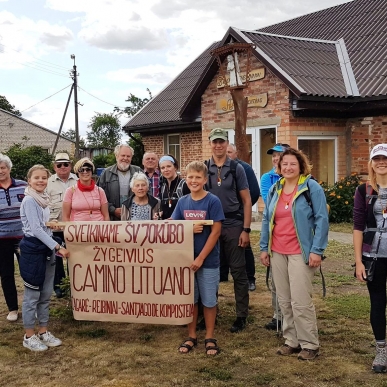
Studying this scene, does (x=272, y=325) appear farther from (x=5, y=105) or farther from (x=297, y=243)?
(x=5, y=105)

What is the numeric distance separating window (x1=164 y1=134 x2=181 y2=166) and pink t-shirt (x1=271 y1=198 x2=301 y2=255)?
13100 millimetres

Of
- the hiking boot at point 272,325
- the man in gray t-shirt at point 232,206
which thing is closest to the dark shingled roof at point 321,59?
the man in gray t-shirt at point 232,206

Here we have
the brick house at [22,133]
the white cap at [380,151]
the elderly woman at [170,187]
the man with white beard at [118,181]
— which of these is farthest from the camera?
the brick house at [22,133]

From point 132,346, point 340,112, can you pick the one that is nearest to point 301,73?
point 340,112

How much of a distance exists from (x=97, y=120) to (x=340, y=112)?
45.0 m

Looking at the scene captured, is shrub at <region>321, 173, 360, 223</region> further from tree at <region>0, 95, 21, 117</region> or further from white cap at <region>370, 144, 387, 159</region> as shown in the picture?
tree at <region>0, 95, 21, 117</region>

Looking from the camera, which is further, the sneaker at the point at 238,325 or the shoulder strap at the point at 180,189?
the shoulder strap at the point at 180,189

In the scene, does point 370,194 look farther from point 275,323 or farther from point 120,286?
point 120,286

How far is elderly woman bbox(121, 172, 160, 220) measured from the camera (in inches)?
197

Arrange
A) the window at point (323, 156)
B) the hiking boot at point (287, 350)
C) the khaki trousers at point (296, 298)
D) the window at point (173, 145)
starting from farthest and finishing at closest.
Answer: the window at point (173, 145)
the window at point (323, 156)
the hiking boot at point (287, 350)
the khaki trousers at point (296, 298)

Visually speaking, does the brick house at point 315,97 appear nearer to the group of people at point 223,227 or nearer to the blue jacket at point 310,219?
the group of people at point 223,227

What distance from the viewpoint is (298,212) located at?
166 inches

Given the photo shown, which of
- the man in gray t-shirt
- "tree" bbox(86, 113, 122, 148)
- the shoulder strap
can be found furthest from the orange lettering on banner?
"tree" bbox(86, 113, 122, 148)

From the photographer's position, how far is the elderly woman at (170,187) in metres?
5.36
